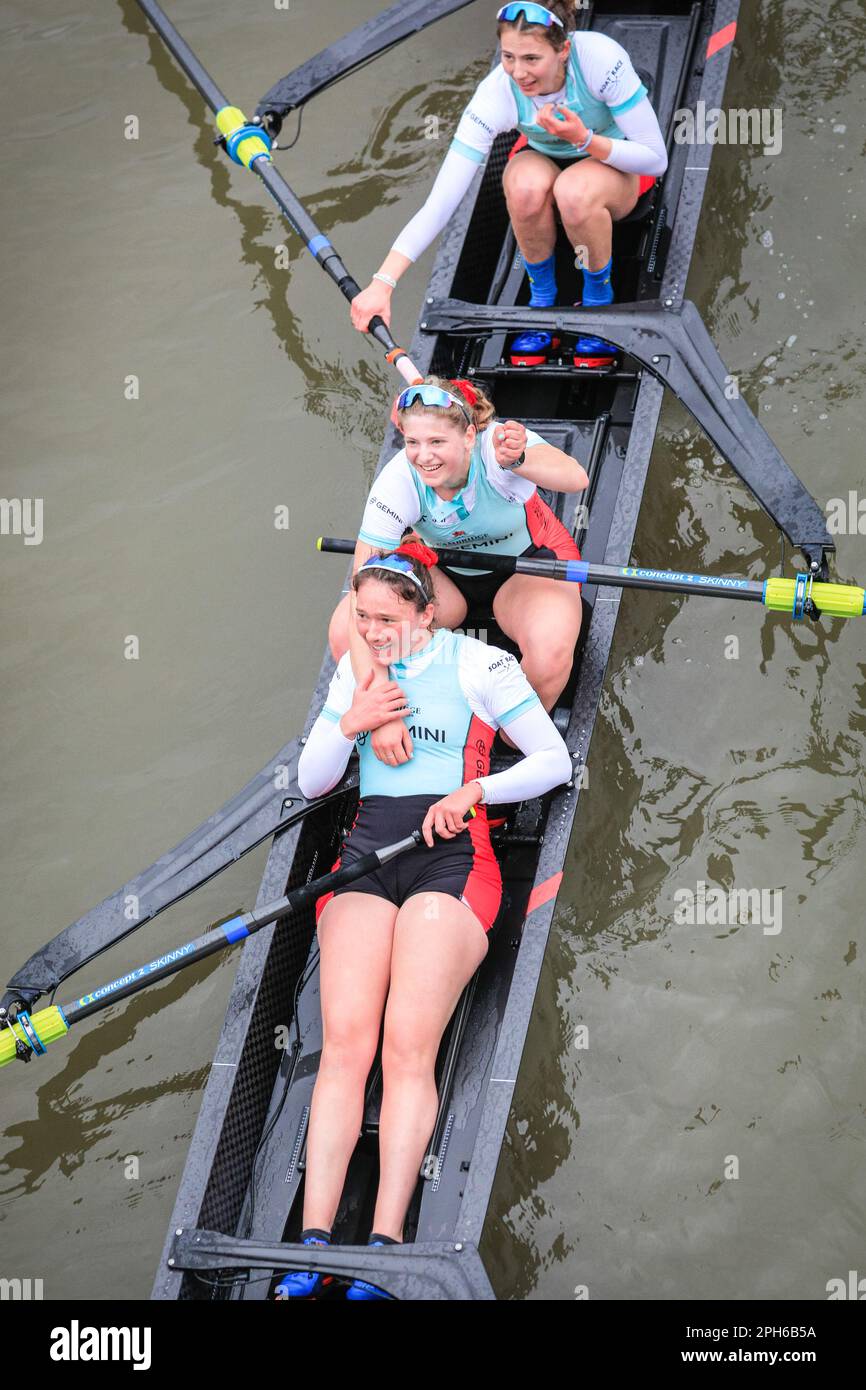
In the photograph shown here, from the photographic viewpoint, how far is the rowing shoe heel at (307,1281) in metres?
3.52

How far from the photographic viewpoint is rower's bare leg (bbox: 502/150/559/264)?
4.90m

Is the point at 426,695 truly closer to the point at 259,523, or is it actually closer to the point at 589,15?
the point at 259,523

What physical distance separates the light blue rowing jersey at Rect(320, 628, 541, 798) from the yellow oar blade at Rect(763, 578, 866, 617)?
730mm

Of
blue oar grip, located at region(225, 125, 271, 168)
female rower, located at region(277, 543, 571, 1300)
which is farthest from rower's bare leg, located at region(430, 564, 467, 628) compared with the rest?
blue oar grip, located at region(225, 125, 271, 168)

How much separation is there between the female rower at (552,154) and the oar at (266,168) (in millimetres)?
163

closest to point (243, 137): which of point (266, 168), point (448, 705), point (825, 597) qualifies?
point (266, 168)

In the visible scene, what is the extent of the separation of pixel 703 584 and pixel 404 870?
1.11 m

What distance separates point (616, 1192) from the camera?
4.11 metres

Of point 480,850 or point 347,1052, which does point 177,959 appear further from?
point 480,850

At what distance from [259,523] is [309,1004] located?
2079 millimetres

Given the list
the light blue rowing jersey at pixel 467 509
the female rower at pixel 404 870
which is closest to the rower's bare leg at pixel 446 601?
the light blue rowing jersey at pixel 467 509

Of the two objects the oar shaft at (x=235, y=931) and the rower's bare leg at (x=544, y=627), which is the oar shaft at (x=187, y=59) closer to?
the rower's bare leg at (x=544, y=627)

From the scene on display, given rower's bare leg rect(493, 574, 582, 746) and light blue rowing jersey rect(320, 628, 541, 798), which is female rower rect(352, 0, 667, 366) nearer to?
rower's bare leg rect(493, 574, 582, 746)
